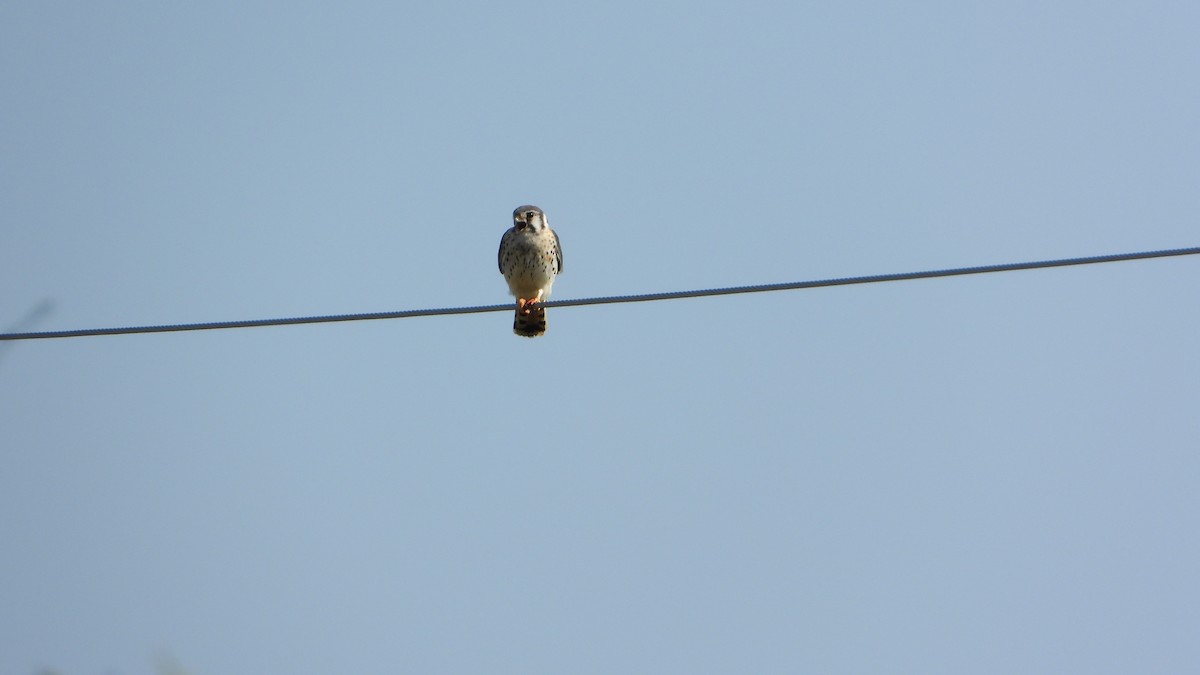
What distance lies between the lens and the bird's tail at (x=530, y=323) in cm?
1041

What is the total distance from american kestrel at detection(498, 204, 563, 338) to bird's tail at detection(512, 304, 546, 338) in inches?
0.4

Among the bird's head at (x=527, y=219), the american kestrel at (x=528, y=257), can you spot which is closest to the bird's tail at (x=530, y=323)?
the american kestrel at (x=528, y=257)

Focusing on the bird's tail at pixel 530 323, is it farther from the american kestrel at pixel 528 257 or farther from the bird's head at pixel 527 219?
the bird's head at pixel 527 219

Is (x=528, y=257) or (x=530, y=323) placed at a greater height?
(x=528, y=257)

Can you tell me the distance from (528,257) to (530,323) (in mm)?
611

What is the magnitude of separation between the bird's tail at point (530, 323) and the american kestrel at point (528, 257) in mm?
10

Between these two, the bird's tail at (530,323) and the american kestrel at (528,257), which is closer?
the bird's tail at (530,323)

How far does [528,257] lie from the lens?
1077 cm

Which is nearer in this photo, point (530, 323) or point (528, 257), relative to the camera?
point (530, 323)

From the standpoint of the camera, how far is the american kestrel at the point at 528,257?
10773 mm

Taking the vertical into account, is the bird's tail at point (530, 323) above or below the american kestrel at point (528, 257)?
below

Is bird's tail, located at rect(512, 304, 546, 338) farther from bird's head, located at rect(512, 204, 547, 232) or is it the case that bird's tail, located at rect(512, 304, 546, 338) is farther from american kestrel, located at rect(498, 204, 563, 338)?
bird's head, located at rect(512, 204, 547, 232)

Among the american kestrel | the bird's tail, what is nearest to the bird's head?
the american kestrel

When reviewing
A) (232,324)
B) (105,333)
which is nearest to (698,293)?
(232,324)
